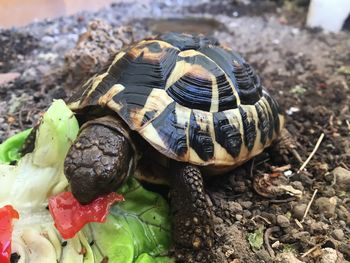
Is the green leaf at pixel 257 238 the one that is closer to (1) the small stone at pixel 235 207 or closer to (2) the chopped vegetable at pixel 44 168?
(1) the small stone at pixel 235 207

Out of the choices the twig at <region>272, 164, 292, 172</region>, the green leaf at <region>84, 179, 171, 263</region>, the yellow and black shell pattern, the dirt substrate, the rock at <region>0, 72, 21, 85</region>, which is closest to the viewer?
the green leaf at <region>84, 179, 171, 263</region>

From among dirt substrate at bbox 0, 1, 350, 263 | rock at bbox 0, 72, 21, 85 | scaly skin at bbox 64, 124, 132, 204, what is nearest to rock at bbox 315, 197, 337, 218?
dirt substrate at bbox 0, 1, 350, 263

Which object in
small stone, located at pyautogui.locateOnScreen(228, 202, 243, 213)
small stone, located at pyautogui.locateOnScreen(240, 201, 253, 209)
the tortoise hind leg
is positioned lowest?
small stone, located at pyautogui.locateOnScreen(240, 201, 253, 209)

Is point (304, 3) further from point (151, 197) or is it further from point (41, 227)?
point (41, 227)

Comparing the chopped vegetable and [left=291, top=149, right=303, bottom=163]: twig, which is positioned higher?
the chopped vegetable

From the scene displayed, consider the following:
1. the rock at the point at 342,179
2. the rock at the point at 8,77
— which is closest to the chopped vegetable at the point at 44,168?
the rock at the point at 342,179

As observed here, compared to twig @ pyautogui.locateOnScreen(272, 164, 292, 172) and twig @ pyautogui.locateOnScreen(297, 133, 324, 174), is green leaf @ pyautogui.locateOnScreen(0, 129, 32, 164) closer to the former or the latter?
twig @ pyautogui.locateOnScreen(272, 164, 292, 172)

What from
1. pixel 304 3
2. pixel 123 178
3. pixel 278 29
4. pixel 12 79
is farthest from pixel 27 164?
pixel 304 3
